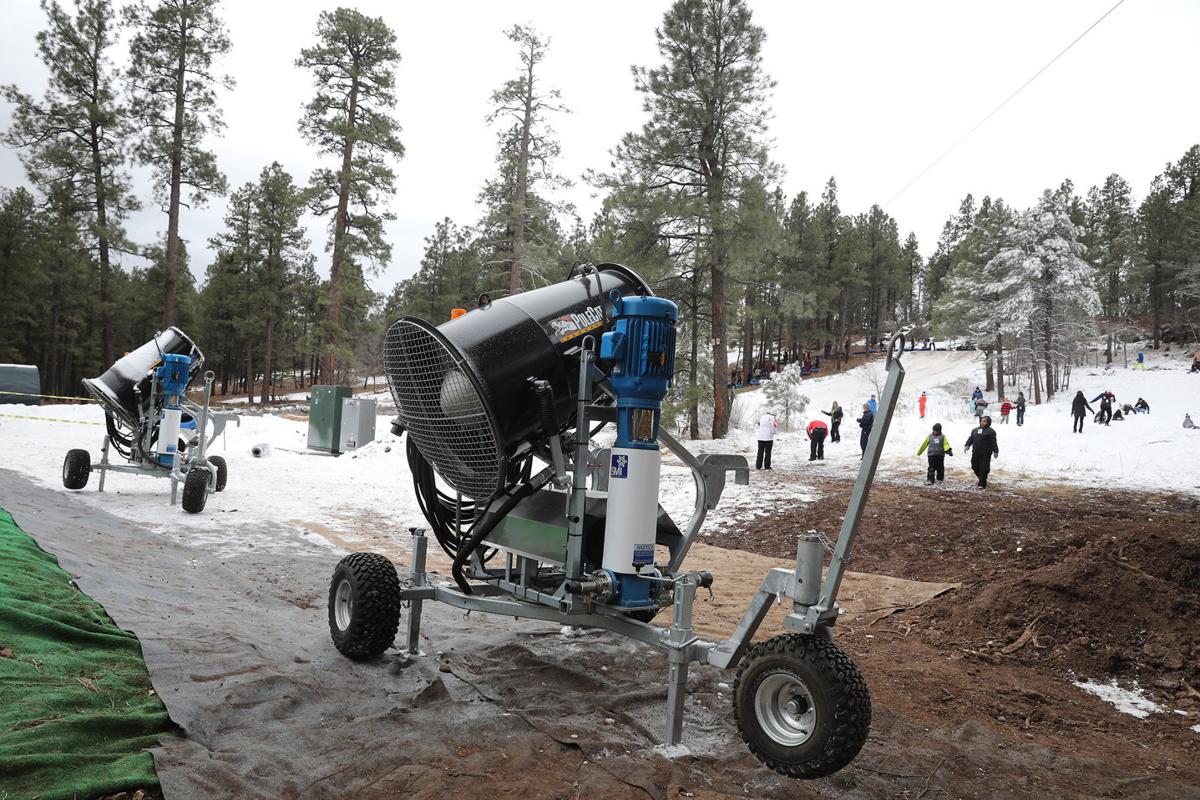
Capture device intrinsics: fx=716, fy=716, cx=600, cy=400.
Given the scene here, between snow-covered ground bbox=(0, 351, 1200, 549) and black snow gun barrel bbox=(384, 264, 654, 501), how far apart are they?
510 centimetres

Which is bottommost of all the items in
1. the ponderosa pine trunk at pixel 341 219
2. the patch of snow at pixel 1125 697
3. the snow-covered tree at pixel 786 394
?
the patch of snow at pixel 1125 697

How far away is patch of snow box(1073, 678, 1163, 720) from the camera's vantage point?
451cm

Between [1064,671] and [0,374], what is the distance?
34626mm

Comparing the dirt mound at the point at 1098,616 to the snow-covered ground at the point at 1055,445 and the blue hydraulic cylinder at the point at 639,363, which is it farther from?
the snow-covered ground at the point at 1055,445

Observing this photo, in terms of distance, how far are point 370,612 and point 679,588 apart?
195 cm

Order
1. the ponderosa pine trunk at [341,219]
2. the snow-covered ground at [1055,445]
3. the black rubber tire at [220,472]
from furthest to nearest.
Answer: the ponderosa pine trunk at [341,219]
the snow-covered ground at [1055,445]
the black rubber tire at [220,472]

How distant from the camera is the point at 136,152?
87.6 ft

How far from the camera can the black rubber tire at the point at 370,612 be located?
4.18m

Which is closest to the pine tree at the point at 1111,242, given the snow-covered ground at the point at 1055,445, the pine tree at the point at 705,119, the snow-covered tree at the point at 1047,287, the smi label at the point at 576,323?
Result: the snow-covered tree at the point at 1047,287

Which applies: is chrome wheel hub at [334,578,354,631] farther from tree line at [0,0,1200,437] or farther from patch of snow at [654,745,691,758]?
tree line at [0,0,1200,437]

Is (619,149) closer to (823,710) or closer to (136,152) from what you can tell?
(136,152)

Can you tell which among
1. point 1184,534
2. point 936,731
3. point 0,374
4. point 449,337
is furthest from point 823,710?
point 0,374

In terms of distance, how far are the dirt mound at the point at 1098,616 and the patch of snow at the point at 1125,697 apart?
6.7 inches

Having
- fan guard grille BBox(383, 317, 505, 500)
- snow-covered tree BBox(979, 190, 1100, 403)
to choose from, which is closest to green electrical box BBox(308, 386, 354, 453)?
fan guard grille BBox(383, 317, 505, 500)
